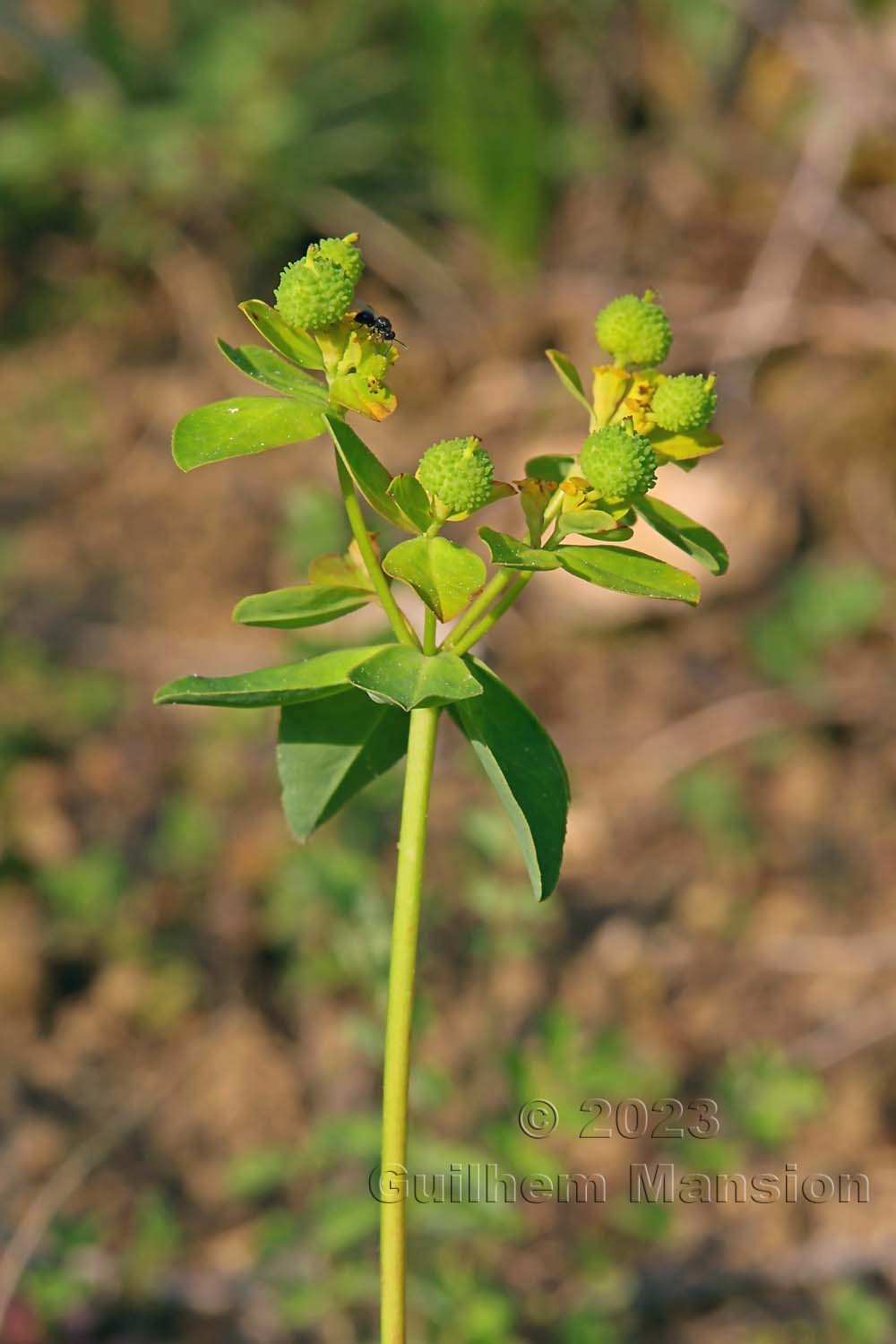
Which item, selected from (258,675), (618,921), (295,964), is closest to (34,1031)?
(295,964)

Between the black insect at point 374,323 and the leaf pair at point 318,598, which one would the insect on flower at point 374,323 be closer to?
the black insect at point 374,323

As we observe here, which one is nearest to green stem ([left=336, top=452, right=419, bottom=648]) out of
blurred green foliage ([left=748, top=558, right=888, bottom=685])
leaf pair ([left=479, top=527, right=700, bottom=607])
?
leaf pair ([left=479, top=527, right=700, bottom=607])

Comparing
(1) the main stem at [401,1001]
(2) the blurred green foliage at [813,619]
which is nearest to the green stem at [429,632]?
(1) the main stem at [401,1001]

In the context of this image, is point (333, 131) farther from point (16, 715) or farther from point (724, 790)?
point (724, 790)

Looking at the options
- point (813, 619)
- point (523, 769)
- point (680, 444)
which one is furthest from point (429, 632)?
point (813, 619)

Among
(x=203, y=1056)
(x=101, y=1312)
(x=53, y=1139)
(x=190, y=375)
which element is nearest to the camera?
(x=101, y=1312)
